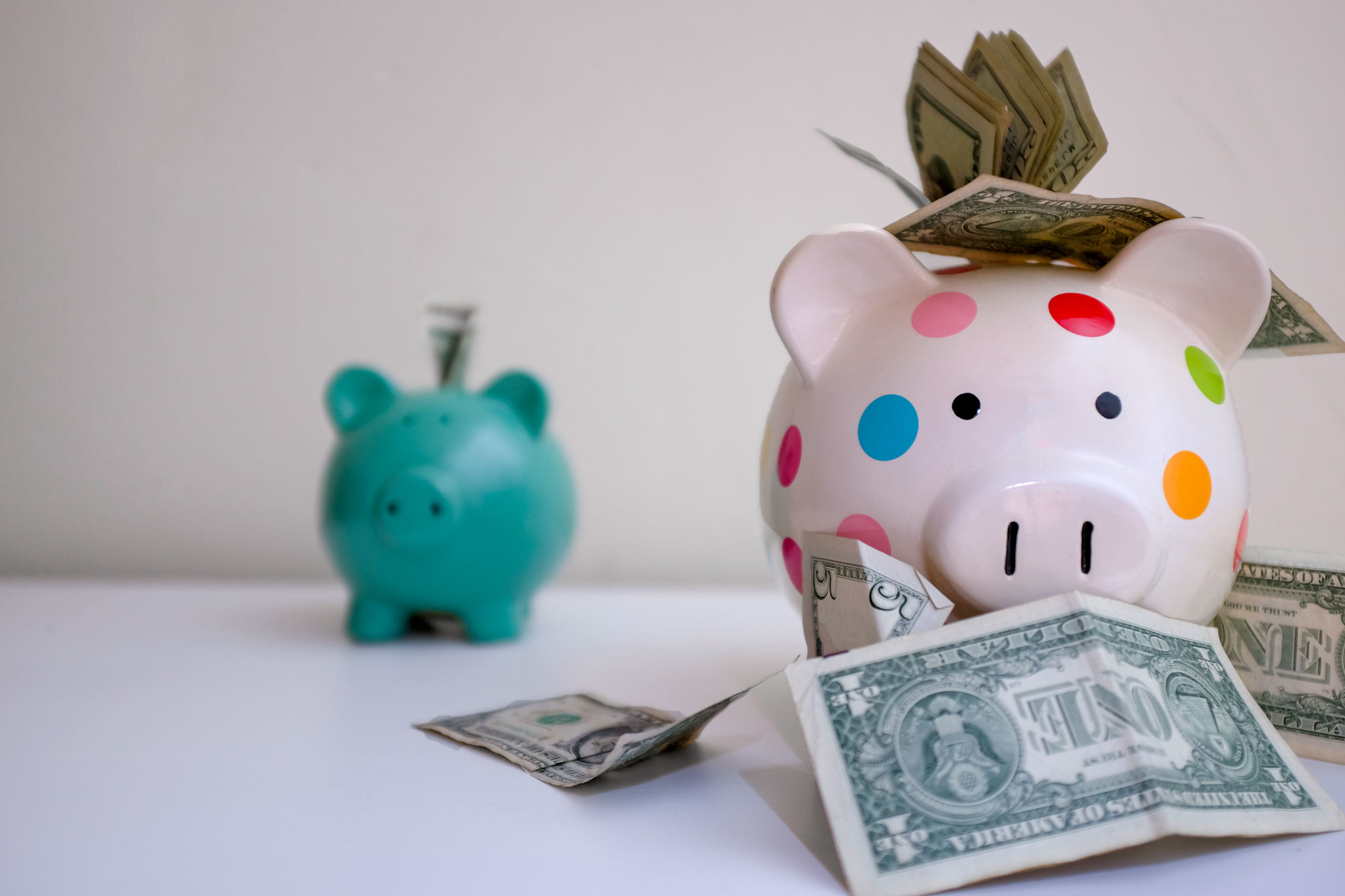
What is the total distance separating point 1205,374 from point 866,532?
35 centimetres

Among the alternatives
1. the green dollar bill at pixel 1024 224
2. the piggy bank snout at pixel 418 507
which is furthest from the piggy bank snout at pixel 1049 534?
the piggy bank snout at pixel 418 507

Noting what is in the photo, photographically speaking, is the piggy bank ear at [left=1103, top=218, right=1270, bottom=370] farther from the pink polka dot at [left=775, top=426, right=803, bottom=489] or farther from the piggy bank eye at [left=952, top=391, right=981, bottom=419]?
the pink polka dot at [left=775, top=426, right=803, bottom=489]

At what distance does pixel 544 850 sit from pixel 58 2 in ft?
7.12

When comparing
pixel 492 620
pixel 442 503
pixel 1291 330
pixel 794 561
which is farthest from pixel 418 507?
pixel 1291 330

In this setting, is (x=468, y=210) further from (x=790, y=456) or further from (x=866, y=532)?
(x=866, y=532)

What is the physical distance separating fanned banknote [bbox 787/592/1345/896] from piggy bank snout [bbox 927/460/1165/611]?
0.03 meters

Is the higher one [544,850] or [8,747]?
[8,747]

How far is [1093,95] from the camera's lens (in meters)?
1.95

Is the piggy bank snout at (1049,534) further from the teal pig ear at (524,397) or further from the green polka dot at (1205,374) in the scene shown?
the teal pig ear at (524,397)

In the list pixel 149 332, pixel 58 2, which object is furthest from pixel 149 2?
pixel 149 332

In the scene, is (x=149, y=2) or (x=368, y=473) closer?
(x=368, y=473)

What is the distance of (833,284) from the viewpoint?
2.98ft

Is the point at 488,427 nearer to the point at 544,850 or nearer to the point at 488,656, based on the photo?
the point at 488,656

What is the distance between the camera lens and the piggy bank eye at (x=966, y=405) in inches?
31.5
